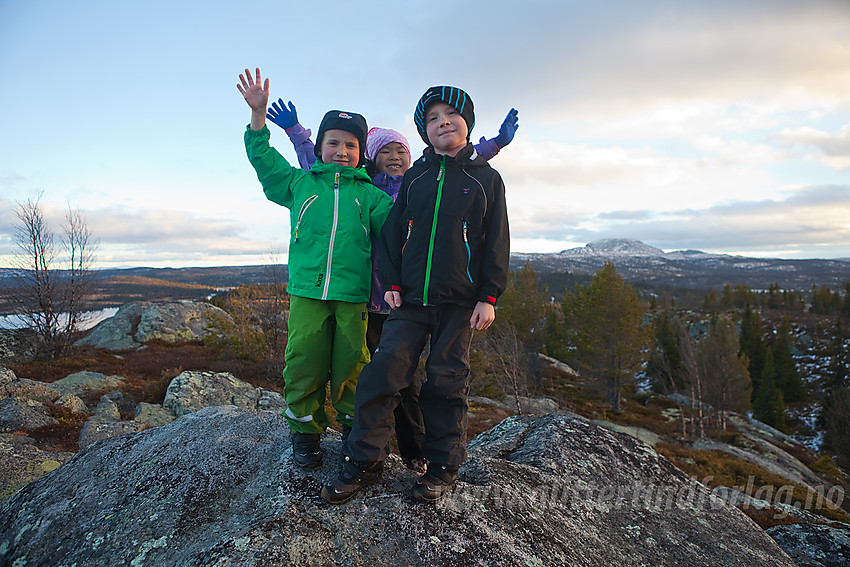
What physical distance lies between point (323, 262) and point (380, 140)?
149cm

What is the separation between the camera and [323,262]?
9.37ft

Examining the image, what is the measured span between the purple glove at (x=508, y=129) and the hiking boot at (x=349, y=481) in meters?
2.76

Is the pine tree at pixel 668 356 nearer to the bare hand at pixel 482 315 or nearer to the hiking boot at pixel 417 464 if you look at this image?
the hiking boot at pixel 417 464

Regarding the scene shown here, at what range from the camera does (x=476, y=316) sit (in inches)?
103

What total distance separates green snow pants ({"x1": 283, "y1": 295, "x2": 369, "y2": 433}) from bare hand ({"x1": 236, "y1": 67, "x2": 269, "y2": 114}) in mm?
1479

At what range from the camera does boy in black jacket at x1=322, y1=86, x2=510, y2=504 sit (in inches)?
99.6

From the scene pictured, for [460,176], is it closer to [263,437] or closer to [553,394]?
[263,437]

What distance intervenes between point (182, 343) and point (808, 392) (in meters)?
70.5

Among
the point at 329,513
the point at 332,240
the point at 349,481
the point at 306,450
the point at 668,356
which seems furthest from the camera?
the point at 668,356

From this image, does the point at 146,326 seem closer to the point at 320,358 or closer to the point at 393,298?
the point at 320,358

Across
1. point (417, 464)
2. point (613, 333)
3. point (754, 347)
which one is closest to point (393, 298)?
point (417, 464)

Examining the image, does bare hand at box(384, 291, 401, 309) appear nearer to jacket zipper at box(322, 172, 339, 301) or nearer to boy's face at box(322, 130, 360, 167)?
jacket zipper at box(322, 172, 339, 301)

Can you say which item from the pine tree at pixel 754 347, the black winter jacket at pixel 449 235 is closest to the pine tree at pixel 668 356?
the pine tree at pixel 754 347

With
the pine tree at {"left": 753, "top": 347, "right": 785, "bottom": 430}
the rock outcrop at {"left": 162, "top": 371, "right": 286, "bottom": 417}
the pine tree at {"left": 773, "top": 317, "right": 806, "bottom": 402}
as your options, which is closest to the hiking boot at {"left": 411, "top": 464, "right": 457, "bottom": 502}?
the rock outcrop at {"left": 162, "top": 371, "right": 286, "bottom": 417}
